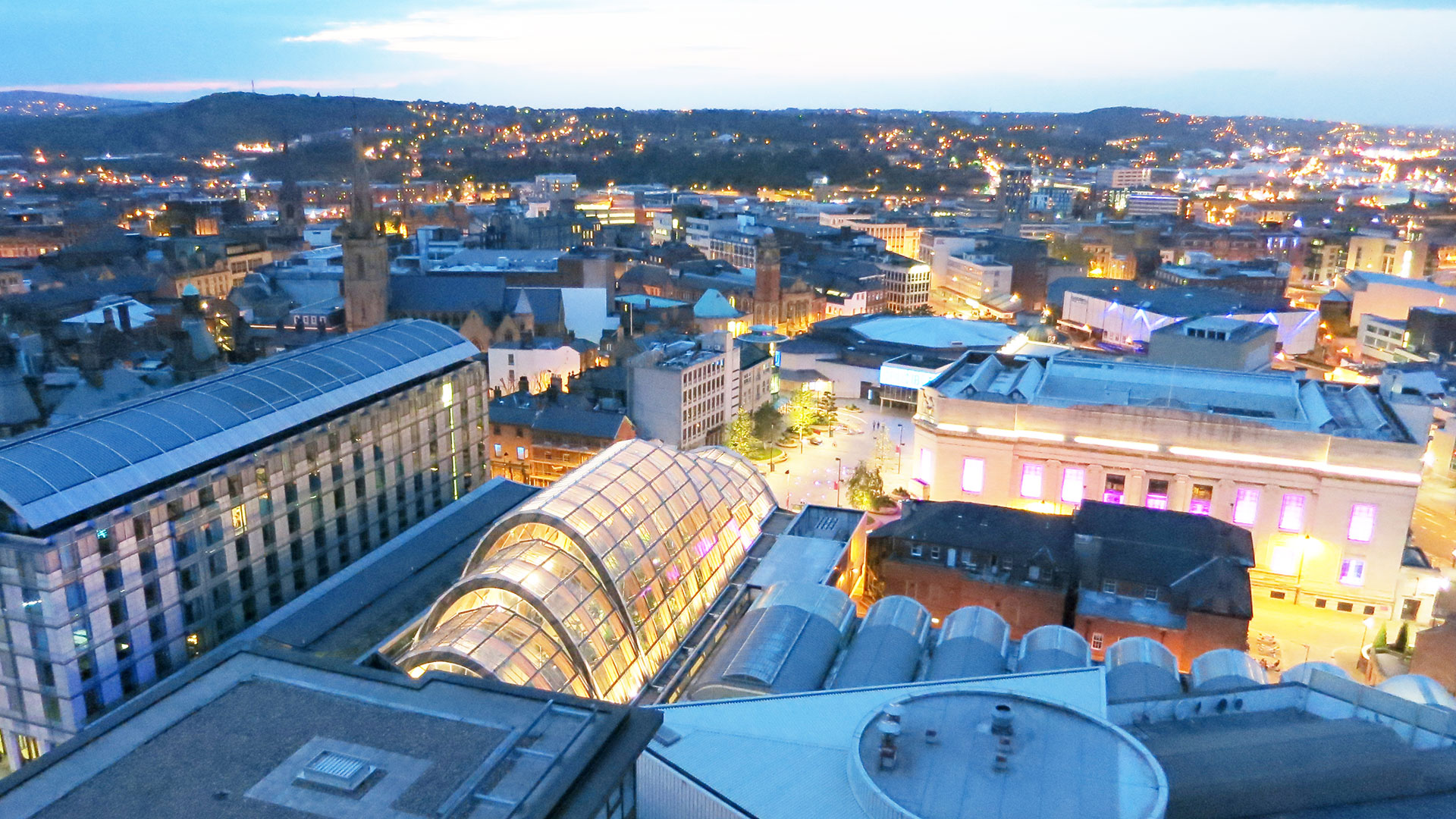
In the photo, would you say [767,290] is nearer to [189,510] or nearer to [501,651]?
[189,510]

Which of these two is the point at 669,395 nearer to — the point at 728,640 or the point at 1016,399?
the point at 1016,399

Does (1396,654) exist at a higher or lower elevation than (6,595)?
lower

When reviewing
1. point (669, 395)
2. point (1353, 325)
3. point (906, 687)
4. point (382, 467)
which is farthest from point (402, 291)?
point (1353, 325)

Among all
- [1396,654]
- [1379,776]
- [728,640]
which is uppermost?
[1379,776]

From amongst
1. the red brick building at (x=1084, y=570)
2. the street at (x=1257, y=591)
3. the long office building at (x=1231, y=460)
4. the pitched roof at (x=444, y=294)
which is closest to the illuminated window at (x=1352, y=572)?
the long office building at (x=1231, y=460)

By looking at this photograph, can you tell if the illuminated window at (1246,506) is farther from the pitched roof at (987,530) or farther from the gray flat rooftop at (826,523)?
the gray flat rooftop at (826,523)

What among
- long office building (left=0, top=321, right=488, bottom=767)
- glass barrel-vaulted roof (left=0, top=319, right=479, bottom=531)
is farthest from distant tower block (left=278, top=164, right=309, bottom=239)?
long office building (left=0, top=321, right=488, bottom=767)
